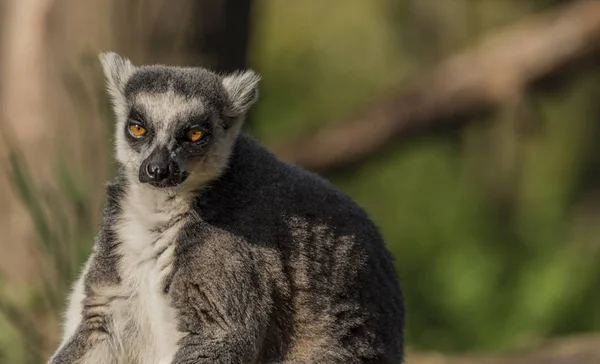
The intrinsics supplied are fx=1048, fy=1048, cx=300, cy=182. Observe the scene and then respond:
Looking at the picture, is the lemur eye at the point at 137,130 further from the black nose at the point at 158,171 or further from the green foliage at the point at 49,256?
the green foliage at the point at 49,256

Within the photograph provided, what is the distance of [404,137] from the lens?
30.4 ft

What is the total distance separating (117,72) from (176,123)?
1.71ft

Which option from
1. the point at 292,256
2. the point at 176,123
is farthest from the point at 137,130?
Answer: the point at 292,256

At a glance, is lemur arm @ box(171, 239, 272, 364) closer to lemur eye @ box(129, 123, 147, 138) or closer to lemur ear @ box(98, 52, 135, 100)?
lemur eye @ box(129, 123, 147, 138)

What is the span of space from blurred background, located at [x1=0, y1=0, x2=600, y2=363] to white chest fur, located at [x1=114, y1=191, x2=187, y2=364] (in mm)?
1597

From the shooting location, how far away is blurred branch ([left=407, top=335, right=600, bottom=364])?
6.52 metres

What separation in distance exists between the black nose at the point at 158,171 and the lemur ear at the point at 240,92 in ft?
1.59

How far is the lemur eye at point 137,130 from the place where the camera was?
411cm

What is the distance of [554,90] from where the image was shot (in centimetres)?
920

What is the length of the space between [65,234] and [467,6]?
7.17m

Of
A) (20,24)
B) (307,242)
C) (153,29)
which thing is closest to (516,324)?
(153,29)

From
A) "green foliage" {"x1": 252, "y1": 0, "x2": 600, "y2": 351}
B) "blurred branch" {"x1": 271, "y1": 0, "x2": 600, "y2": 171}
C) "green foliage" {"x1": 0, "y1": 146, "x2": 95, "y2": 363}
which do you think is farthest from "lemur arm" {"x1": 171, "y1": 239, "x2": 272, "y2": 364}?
"blurred branch" {"x1": 271, "y1": 0, "x2": 600, "y2": 171}

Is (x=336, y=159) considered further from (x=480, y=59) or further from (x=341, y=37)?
(x=341, y=37)

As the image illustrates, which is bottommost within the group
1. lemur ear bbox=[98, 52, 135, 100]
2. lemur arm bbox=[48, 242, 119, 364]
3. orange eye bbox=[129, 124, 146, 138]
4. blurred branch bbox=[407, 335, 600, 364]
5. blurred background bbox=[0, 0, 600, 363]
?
lemur arm bbox=[48, 242, 119, 364]
